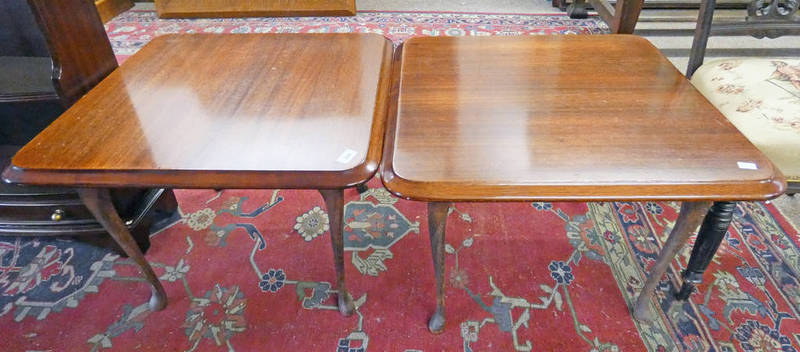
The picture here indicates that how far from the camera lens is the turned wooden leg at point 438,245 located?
2.73ft

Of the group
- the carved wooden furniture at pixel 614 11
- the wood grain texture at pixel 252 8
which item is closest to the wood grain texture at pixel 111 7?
the wood grain texture at pixel 252 8

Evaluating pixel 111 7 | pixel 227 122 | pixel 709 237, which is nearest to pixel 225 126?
pixel 227 122

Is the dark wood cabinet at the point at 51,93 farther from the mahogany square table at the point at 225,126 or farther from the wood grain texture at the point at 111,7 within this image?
the wood grain texture at the point at 111,7

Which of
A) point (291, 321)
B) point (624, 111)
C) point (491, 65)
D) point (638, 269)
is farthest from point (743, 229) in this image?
point (291, 321)

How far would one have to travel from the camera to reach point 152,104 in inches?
38.2

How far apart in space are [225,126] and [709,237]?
1083mm

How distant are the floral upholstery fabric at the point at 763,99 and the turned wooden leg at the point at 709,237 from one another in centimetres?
28

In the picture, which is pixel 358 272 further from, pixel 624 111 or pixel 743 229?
pixel 743 229

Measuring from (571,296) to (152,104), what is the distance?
3.86 feet

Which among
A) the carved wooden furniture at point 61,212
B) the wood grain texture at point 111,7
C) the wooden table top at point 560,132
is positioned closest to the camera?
the wooden table top at point 560,132

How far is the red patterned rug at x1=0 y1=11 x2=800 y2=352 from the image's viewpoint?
1128 millimetres

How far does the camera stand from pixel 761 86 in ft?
4.05

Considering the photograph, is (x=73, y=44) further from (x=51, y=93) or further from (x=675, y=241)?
(x=675, y=241)

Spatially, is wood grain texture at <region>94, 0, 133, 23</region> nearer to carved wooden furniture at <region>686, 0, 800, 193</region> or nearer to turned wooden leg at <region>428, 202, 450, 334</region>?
turned wooden leg at <region>428, 202, 450, 334</region>
